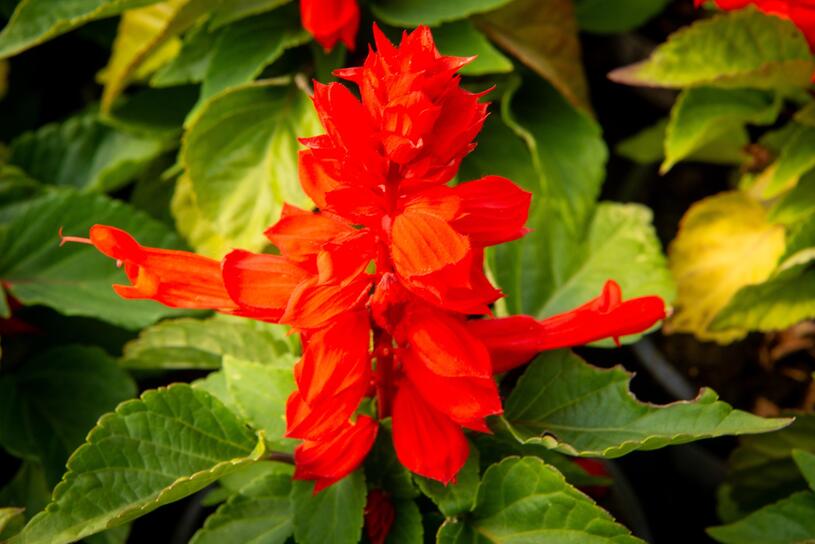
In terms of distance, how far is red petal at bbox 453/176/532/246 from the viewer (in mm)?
476

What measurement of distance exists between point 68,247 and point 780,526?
2.17ft

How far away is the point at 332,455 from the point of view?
558mm

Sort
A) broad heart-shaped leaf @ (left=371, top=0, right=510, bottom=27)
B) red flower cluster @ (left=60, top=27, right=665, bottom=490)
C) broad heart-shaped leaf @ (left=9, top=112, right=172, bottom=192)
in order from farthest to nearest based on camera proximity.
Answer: broad heart-shaped leaf @ (left=9, top=112, right=172, bottom=192), broad heart-shaped leaf @ (left=371, top=0, right=510, bottom=27), red flower cluster @ (left=60, top=27, right=665, bottom=490)

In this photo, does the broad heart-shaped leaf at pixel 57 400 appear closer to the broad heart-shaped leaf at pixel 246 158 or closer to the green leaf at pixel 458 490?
the broad heart-shaped leaf at pixel 246 158

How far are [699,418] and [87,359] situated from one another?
578 millimetres

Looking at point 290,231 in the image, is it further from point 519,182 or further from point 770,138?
point 770,138

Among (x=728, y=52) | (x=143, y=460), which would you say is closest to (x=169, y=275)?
(x=143, y=460)

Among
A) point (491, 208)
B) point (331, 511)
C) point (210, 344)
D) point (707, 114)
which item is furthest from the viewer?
point (707, 114)

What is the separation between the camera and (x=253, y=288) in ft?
1.62

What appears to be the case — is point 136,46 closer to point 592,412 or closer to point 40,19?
point 40,19

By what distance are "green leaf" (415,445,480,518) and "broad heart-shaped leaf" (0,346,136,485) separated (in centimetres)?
38

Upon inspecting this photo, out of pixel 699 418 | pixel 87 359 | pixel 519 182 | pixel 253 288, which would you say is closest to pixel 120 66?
pixel 87 359

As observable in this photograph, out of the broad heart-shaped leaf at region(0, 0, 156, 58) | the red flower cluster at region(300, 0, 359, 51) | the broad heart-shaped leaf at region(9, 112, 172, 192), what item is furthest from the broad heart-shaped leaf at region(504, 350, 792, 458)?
the broad heart-shaped leaf at region(9, 112, 172, 192)

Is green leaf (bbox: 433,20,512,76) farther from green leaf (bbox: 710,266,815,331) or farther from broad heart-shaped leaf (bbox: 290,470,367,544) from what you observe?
broad heart-shaped leaf (bbox: 290,470,367,544)
